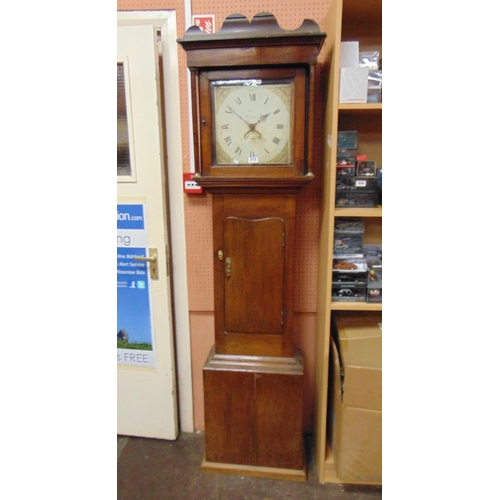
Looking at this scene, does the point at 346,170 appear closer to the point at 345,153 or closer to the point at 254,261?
the point at 345,153

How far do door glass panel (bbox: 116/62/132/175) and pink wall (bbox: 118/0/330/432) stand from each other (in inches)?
10.4

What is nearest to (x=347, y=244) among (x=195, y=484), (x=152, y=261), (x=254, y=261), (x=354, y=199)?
(x=354, y=199)

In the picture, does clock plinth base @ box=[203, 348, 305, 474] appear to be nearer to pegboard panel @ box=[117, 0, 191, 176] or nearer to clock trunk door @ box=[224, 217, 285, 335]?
clock trunk door @ box=[224, 217, 285, 335]

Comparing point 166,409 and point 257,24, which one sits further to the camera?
point 166,409

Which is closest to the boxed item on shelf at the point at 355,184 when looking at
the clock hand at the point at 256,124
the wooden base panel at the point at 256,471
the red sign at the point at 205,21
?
the clock hand at the point at 256,124

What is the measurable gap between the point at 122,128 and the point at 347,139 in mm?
1058

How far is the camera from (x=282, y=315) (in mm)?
1509

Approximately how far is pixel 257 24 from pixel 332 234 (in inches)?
33.3

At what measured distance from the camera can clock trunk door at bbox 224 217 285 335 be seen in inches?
57.0

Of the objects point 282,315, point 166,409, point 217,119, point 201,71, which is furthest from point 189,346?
point 201,71

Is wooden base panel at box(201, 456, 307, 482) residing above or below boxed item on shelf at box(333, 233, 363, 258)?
below

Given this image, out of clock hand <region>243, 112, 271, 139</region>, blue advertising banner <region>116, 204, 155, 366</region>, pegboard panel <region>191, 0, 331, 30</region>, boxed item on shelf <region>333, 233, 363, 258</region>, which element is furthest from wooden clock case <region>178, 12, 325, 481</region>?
blue advertising banner <region>116, 204, 155, 366</region>

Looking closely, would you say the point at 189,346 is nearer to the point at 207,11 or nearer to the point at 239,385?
the point at 239,385

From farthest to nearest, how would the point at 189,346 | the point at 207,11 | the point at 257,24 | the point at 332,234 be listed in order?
the point at 189,346, the point at 207,11, the point at 332,234, the point at 257,24
